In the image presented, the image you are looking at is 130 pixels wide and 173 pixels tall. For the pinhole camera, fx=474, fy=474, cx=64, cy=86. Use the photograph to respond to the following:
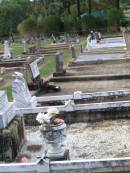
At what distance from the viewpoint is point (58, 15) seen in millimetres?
68938

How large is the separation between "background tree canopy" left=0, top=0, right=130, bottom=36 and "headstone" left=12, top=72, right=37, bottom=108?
43.1 metres

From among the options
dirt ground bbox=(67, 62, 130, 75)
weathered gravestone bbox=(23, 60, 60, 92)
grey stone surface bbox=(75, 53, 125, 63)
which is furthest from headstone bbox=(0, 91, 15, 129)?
grey stone surface bbox=(75, 53, 125, 63)

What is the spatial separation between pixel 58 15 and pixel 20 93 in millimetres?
57184

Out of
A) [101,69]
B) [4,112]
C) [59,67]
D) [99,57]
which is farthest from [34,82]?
[99,57]

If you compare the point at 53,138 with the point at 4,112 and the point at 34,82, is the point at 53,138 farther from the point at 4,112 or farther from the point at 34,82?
the point at 34,82

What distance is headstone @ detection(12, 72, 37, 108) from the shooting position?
1248 cm

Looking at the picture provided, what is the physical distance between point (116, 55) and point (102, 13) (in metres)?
29.3

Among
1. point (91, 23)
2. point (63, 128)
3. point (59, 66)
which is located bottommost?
point (59, 66)

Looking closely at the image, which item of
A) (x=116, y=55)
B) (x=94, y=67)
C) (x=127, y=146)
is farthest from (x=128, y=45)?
(x=127, y=146)

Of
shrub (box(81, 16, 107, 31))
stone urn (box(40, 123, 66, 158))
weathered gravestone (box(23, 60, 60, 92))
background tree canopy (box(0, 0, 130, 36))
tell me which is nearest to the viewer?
stone urn (box(40, 123, 66, 158))

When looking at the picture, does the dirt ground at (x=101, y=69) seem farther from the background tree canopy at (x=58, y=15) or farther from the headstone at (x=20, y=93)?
the background tree canopy at (x=58, y=15)

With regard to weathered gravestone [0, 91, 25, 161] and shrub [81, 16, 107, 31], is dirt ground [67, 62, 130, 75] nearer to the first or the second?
weathered gravestone [0, 91, 25, 161]

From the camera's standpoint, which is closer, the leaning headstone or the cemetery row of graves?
the cemetery row of graves

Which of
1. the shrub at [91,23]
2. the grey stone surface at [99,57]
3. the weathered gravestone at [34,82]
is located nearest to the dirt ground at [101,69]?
the grey stone surface at [99,57]
